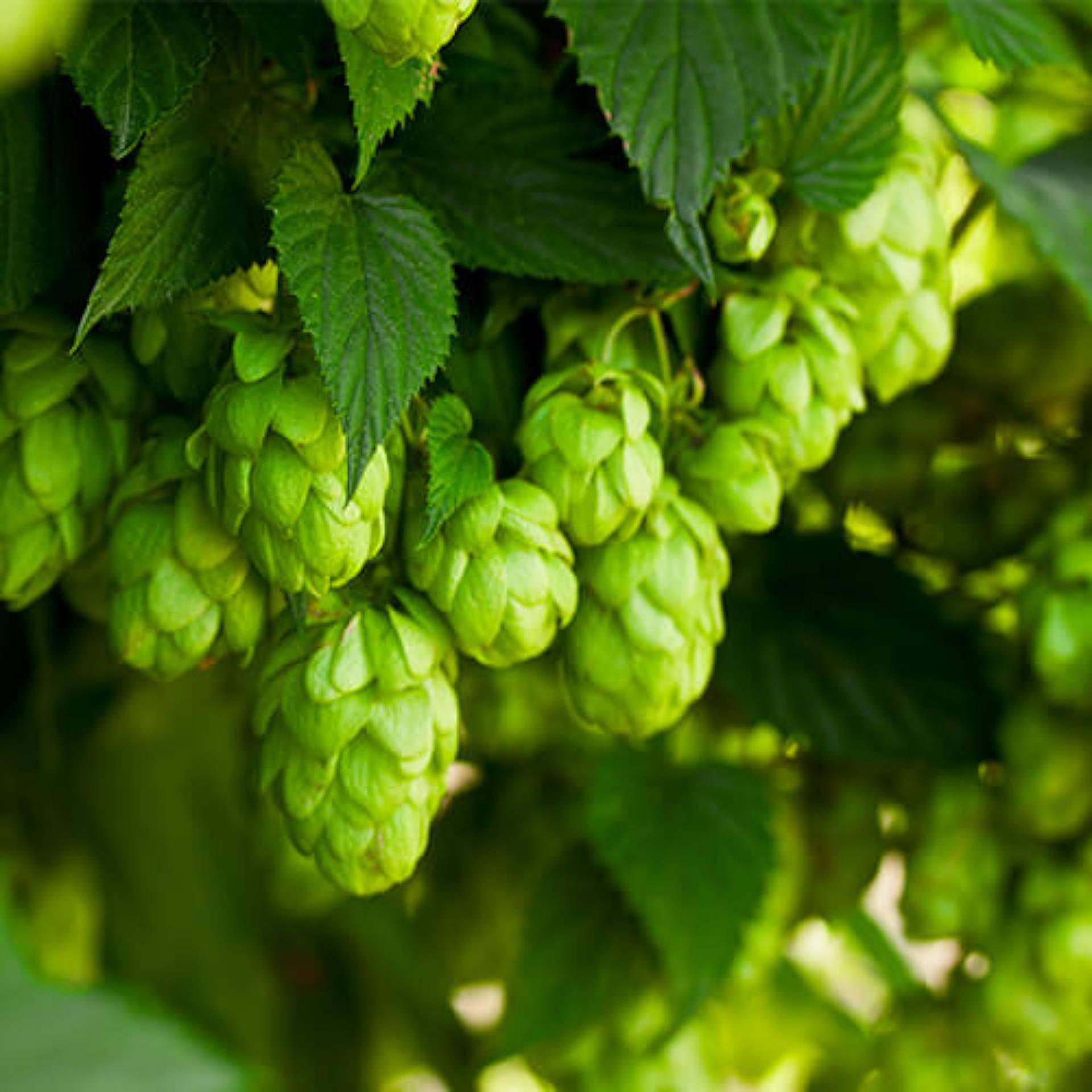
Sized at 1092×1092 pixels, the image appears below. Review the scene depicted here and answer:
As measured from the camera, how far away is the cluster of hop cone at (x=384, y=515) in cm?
44

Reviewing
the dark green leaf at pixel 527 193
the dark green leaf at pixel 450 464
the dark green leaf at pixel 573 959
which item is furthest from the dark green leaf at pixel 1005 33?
the dark green leaf at pixel 573 959

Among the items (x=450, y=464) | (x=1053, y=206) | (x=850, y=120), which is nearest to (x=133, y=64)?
(x=450, y=464)

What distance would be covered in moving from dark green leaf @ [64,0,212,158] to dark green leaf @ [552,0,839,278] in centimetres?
12

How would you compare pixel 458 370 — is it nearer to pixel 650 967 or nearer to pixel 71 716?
pixel 650 967

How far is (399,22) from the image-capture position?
378 millimetres

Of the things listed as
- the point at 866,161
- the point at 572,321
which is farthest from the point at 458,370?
the point at 866,161

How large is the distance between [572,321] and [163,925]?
0.68m

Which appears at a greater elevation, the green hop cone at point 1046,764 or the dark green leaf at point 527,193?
the dark green leaf at point 527,193

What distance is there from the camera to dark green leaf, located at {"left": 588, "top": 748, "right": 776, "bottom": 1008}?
663 mm

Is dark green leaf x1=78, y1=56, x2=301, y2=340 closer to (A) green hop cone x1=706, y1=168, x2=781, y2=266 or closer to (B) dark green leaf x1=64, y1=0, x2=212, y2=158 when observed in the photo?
(B) dark green leaf x1=64, y1=0, x2=212, y2=158

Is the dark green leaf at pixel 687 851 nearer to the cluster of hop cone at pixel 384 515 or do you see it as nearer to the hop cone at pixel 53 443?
the cluster of hop cone at pixel 384 515

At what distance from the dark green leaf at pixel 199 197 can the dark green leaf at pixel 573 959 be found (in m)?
0.42

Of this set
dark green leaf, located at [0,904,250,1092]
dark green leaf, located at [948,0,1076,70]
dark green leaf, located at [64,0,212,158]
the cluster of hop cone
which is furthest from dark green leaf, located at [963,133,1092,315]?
dark green leaf, located at [0,904,250,1092]

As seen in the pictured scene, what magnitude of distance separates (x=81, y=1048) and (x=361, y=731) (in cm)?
20
